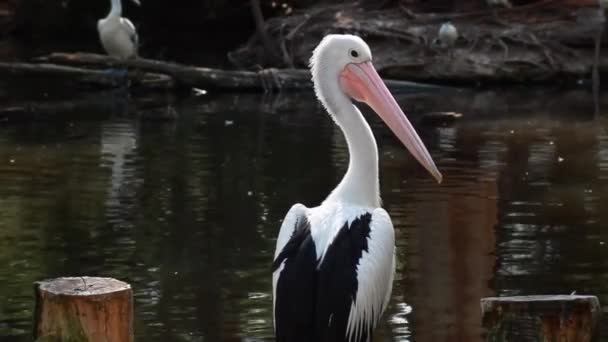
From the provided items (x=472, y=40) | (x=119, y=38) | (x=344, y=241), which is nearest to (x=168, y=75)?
(x=119, y=38)

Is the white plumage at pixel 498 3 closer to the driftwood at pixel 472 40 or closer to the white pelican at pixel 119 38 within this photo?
the driftwood at pixel 472 40

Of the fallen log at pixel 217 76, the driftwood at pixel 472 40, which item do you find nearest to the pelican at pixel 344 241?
the fallen log at pixel 217 76

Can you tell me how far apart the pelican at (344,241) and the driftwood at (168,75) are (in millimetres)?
10688

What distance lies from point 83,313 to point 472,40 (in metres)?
14.3

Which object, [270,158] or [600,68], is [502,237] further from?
[600,68]

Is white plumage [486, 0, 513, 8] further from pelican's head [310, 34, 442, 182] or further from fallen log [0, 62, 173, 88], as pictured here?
pelican's head [310, 34, 442, 182]

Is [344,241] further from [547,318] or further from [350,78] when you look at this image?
[350,78]

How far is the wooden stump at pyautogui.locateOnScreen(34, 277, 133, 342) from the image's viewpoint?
433cm

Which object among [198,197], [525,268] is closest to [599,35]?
[198,197]

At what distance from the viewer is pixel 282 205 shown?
8.96 m

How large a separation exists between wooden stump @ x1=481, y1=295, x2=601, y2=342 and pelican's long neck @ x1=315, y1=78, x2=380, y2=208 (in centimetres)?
99

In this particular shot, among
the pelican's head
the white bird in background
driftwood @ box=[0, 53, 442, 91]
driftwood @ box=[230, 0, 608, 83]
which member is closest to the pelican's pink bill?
the pelican's head

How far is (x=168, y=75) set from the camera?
16234 millimetres

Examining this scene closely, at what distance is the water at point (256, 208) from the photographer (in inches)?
258
